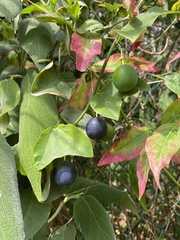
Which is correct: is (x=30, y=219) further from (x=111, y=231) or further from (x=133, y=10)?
(x=133, y=10)

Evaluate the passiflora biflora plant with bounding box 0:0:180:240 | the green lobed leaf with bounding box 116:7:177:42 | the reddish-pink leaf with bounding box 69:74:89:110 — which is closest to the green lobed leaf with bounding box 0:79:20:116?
the passiflora biflora plant with bounding box 0:0:180:240

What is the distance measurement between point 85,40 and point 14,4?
0.14 m

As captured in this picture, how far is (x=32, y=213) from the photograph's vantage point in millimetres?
719

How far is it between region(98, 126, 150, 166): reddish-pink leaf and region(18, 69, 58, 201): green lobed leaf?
114 millimetres

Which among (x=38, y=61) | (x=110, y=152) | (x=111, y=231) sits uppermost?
(x=38, y=61)

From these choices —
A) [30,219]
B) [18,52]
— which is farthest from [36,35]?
[30,219]

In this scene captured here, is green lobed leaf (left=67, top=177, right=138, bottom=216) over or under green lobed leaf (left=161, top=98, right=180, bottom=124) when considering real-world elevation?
under

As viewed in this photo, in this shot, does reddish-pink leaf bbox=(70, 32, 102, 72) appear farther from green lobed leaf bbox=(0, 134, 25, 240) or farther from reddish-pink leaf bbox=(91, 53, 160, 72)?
green lobed leaf bbox=(0, 134, 25, 240)

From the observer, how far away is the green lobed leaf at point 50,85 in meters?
0.69

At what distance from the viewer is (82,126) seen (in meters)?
0.74

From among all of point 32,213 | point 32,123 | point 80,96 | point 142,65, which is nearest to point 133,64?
point 142,65

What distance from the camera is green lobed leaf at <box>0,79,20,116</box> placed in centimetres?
71

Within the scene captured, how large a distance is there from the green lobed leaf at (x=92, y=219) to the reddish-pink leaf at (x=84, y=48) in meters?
0.29

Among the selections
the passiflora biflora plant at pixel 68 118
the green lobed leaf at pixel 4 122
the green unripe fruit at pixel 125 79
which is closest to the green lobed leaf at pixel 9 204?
the passiflora biflora plant at pixel 68 118
